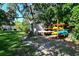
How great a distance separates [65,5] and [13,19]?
812mm

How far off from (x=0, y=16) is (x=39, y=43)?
2.35 ft

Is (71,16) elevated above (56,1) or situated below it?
below

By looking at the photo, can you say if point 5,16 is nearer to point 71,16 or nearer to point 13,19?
point 13,19

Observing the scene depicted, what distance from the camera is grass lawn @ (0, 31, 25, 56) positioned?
306 centimetres

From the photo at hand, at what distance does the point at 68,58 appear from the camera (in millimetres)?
3047

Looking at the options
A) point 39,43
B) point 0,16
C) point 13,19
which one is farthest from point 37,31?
point 0,16

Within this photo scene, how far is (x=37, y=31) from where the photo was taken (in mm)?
3109

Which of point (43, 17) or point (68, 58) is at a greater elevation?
point (43, 17)

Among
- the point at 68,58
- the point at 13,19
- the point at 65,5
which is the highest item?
the point at 65,5

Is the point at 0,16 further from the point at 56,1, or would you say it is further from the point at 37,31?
the point at 56,1

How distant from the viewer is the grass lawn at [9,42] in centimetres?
306

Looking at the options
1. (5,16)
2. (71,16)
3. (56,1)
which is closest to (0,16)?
(5,16)

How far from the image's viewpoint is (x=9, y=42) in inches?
122

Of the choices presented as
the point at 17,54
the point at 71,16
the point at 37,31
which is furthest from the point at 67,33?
the point at 17,54
